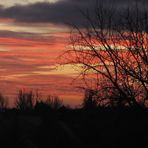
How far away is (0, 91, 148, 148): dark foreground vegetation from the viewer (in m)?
31.1

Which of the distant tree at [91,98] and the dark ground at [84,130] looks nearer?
the distant tree at [91,98]

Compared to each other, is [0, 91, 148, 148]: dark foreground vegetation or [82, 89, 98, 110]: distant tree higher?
[82, 89, 98, 110]: distant tree

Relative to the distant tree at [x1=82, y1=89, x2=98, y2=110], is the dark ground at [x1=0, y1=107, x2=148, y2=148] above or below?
below

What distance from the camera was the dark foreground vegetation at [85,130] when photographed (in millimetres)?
31141

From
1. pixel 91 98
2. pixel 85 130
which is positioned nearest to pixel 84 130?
pixel 85 130

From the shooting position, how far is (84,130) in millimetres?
37094

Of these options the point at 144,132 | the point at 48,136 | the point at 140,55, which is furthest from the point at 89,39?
the point at 48,136

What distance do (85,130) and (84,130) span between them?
0.46 feet

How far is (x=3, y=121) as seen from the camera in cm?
3797

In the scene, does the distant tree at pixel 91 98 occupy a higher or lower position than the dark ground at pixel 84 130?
higher

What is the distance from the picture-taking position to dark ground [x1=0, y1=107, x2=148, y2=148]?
3133 cm

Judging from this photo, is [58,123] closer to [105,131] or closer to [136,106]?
[105,131]

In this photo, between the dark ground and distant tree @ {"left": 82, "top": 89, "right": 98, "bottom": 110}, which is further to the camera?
the dark ground

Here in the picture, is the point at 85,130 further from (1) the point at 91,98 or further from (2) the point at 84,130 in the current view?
(1) the point at 91,98
